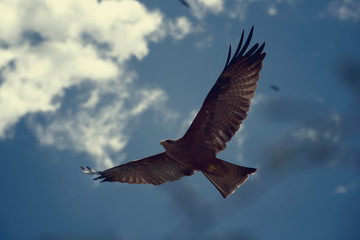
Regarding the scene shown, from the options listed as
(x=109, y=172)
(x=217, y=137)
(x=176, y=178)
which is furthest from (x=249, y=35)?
(x=109, y=172)

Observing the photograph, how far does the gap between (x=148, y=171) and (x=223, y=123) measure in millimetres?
2383

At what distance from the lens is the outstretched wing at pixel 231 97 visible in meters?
8.61

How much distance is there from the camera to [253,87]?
340 inches

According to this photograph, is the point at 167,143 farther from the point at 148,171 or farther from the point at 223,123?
the point at 148,171

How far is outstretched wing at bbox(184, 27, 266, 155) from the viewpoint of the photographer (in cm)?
861

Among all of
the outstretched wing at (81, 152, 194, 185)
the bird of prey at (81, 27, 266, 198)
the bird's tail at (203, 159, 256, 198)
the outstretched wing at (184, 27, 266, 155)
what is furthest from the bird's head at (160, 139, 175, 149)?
the bird's tail at (203, 159, 256, 198)

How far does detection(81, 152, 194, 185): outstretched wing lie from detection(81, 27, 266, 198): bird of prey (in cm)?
70

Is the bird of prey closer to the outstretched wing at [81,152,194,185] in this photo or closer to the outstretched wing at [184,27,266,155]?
the outstretched wing at [184,27,266,155]

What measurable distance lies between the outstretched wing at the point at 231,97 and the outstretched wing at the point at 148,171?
47.9 inches

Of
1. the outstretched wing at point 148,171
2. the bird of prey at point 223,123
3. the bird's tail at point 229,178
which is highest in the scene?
the outstretched wing at point 148,171

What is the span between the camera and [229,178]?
8.85m

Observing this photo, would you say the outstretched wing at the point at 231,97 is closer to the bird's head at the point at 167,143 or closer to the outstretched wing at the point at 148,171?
the bird's head at the point at 167,143

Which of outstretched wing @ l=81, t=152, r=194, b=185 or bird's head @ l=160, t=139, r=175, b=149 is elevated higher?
outstretched wing @ l=81, t=152, r=194, b=185

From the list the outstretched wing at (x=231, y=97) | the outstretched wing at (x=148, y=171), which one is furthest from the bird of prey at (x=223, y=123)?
the outstretched wing at (x=148, y=171)
